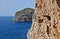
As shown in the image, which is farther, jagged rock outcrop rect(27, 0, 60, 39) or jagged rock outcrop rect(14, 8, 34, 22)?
jagged rock outcrop rect(14, 8, 34, 22)

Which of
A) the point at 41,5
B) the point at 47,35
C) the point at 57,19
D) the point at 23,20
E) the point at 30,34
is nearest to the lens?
the point at 57,19

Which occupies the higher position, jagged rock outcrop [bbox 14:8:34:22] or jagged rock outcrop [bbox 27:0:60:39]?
jagged rock outcrop [bbox 27:0:60:39]

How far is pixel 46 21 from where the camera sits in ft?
28.5

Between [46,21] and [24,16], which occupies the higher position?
[46,21]

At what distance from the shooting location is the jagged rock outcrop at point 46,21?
7938mm

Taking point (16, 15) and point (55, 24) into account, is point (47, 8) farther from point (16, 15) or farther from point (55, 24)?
point (16, 15)

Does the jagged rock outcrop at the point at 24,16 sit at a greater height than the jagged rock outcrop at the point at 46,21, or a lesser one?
lesser

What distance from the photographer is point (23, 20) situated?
181 m

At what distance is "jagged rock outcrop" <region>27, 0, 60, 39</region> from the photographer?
7.94m

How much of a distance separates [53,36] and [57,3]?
1224 millimetres

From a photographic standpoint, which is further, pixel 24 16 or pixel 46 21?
pixel 24 16

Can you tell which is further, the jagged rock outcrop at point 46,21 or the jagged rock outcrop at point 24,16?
the jagged rock outcrop at point 24,16

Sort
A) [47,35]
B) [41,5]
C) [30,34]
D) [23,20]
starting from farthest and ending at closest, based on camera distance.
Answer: [23,20] < [30,34] < [41,5] < [47,35]

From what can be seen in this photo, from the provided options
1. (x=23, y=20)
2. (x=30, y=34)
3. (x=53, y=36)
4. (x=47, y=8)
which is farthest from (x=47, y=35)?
(x=23, y=20)
